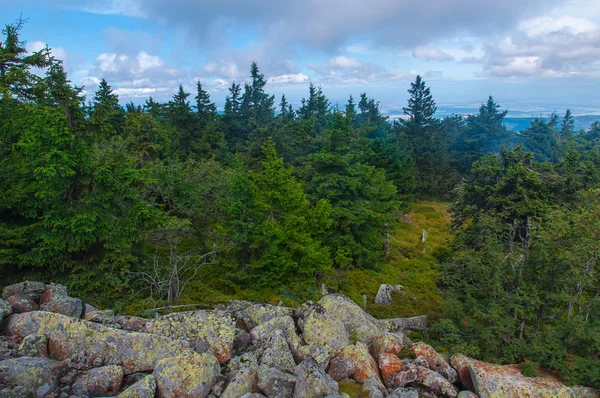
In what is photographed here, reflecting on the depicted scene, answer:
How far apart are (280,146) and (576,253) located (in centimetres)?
2338

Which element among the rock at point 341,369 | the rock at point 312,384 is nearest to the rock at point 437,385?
the rock at point 341,369

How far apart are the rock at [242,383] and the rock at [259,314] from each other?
220 centimetres

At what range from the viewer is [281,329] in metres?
8.57

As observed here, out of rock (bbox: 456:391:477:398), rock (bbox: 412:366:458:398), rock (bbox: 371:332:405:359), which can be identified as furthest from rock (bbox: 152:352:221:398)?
rock (bbox: 456:391:477:398)

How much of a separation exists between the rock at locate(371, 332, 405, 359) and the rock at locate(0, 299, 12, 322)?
8525mm

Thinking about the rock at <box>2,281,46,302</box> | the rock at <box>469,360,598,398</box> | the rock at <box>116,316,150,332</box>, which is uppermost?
the rock at <box>2,281,46,302</box>

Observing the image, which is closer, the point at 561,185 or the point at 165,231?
the point at 165,231

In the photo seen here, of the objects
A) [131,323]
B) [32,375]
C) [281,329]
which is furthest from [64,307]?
[281,329]

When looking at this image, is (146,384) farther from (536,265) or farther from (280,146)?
(280,146)

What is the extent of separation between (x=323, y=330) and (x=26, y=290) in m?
7.62

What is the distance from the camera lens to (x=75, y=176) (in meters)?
11.2

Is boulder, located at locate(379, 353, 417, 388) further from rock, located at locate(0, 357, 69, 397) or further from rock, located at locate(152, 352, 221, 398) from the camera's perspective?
rock, located at locate(0, 357, 69, 397)

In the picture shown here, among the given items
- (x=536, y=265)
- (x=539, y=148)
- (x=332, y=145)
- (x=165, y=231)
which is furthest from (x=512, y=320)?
(x=539, y=148)

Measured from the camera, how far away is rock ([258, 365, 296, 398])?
257 inches
